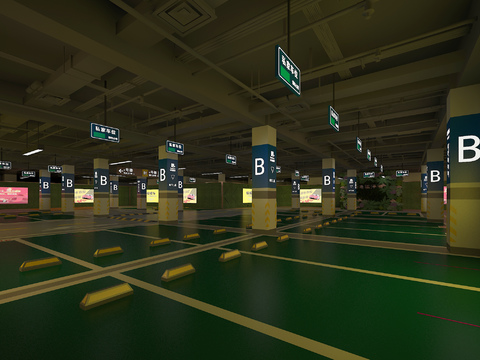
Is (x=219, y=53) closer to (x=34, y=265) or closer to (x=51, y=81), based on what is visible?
(x=51, y=81)

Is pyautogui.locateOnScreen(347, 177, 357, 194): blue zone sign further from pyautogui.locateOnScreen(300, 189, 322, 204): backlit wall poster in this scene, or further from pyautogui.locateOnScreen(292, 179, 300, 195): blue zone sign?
pyautogui.locateOnScreen(300, 189, 322, 204): backlit wall poster

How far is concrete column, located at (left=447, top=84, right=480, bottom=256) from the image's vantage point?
221 inches

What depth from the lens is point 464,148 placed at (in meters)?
5.71

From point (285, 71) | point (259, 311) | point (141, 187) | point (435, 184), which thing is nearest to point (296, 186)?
point (435, 184)

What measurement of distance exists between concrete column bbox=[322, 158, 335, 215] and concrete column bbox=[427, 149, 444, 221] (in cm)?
511

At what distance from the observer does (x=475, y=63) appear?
16.3 feet

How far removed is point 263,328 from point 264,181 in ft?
22.3

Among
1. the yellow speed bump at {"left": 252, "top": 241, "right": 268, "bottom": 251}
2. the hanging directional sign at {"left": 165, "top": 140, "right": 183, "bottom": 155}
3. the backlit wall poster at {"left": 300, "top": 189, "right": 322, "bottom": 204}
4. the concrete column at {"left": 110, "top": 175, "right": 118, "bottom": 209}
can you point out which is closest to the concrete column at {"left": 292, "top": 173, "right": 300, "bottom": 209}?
the backlit wall poster at {"left": 300, "top": 189, "right": 322, "bottom": 204}

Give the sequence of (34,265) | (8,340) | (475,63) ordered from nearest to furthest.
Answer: (8,340) < (34,265) < (475,63)

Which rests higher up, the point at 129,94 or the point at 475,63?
the point at 129,94

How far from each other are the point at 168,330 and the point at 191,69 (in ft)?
18.9

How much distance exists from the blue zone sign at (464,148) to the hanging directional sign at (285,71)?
4232 millimetres

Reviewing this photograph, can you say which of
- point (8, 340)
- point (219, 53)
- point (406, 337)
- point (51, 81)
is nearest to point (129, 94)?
point (51, 81)

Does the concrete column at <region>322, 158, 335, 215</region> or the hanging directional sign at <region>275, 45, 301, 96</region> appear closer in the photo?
the hanging directional sign at <region>275, 45, 301, 96</region>
